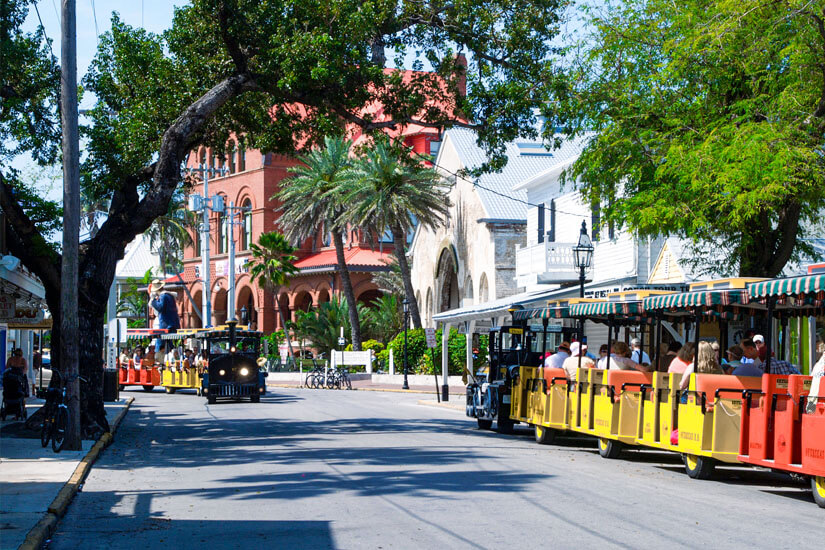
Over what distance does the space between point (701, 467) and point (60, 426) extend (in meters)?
10.2

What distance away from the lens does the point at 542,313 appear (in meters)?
21.0

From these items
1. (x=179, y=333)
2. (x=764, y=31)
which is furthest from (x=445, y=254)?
(x=764, y=31)

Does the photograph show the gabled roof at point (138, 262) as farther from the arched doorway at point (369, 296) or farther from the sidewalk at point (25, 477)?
the sidewalk at point (25, 477)

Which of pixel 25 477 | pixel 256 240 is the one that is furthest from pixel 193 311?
pixel 25 477

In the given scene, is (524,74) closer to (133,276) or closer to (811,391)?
(811,391)

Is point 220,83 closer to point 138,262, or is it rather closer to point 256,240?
point 256,240

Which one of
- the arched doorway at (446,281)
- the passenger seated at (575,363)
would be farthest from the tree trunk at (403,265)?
the passenger seated at (575,363)

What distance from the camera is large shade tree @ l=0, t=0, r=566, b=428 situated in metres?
21.1

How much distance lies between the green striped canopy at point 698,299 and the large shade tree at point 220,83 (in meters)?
7.54

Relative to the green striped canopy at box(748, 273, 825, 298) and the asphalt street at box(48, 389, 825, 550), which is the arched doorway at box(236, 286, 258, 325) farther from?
the green striped canopy at box(748, 273, 825, 298)

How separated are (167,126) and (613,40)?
9705 millimetres

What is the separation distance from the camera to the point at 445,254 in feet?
197

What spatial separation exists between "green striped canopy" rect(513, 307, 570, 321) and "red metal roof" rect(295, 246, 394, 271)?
4585cm

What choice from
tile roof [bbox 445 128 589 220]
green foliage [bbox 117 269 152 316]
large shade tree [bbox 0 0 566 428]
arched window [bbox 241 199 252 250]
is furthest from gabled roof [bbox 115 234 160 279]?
large shade tree [bbox 0 0 566 428]
